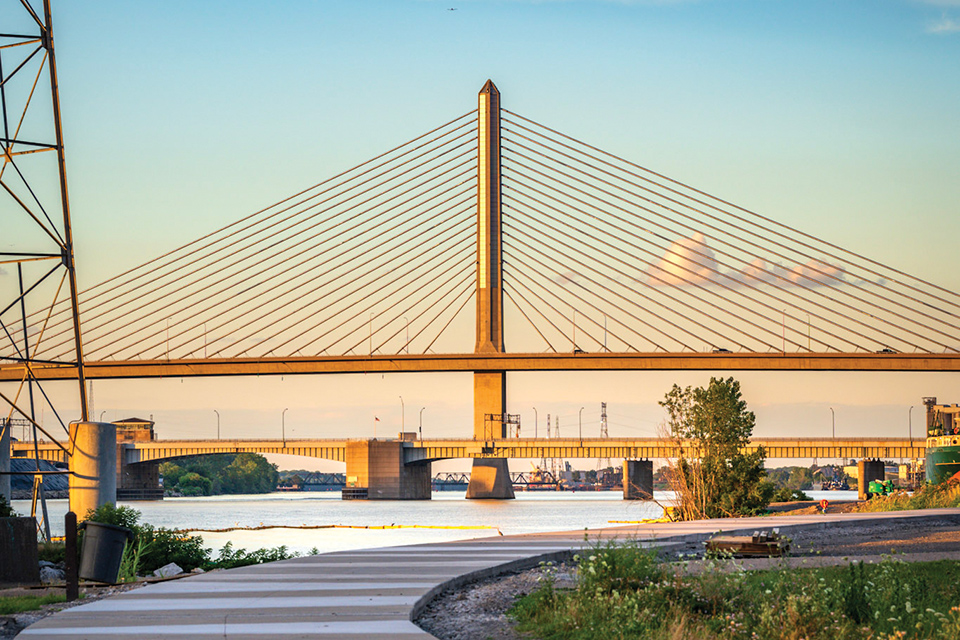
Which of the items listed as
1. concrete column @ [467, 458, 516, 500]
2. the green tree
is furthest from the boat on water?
concrete column @ [467, 458, 516, 500]

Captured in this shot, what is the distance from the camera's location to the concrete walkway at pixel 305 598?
34.8ft

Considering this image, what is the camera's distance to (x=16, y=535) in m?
16.0

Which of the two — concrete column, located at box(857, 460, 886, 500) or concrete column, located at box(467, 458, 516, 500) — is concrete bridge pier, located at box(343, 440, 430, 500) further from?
concrete column, located at box(857, 460, 886, 500)

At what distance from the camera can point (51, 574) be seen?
59.9 ft

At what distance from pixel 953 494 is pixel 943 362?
170 ft

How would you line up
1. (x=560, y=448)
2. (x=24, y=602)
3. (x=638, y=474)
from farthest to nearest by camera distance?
(x=638, y=474)
(x=560, y=448)
(x=24, y=602)

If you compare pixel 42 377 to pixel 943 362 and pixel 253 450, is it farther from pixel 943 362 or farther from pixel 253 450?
pixel 943 362

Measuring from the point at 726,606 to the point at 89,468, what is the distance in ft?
45.4

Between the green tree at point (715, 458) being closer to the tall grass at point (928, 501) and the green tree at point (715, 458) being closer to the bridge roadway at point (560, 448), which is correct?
the tall grass at point (928, 501)

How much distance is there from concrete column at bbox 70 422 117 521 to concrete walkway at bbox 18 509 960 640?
580 centimetres

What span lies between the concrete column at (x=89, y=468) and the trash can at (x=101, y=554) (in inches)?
231

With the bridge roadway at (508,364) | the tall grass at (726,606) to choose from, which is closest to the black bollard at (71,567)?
the tall grass at (726,606)

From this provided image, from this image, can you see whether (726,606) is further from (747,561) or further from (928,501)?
(928,501)

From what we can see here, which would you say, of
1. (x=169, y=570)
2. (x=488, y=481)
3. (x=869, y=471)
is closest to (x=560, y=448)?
(x=488, y=481)
